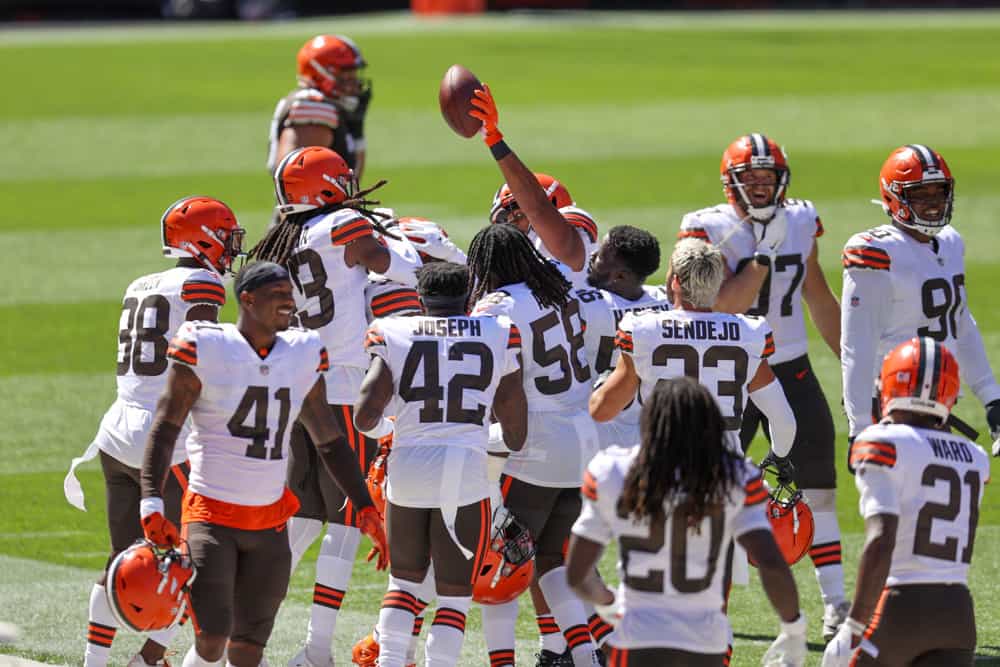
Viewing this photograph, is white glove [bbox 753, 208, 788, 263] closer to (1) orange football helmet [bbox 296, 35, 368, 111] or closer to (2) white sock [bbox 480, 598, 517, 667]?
(2) white sock [bbox 480, 598, 517, 667]

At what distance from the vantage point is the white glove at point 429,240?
849 centimetres

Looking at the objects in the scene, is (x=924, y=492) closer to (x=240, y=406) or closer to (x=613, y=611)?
(x=613, y=611)

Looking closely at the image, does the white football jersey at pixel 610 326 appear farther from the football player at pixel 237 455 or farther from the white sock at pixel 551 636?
the football player at pixel 237 455

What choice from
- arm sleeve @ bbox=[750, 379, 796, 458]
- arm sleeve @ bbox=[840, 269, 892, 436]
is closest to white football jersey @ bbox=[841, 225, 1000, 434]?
arm sleeve @ bbox=[840, 269, 892, 436]

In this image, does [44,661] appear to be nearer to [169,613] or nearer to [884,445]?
[169,613]

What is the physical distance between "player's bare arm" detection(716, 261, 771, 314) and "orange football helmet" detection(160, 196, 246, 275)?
2263 mm

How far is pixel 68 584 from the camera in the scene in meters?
8.74

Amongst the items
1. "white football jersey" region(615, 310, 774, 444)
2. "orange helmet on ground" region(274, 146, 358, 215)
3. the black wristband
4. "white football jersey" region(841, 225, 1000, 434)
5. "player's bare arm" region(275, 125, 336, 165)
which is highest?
"player's bare arm" region(275, 125, 336, 165)

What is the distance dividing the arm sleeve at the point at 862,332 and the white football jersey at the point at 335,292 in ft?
7.14

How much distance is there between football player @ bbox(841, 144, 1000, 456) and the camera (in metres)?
7.81

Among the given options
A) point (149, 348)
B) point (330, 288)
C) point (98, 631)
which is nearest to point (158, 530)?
point (98, 631)

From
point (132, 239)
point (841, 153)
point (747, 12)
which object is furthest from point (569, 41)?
point (132, 239)

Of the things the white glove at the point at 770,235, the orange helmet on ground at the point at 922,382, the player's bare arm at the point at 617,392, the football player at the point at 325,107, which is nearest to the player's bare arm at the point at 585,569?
the orange helmet on ground at the point at 922,382

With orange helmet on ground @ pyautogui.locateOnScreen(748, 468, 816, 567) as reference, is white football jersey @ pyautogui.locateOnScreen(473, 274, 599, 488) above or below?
above
